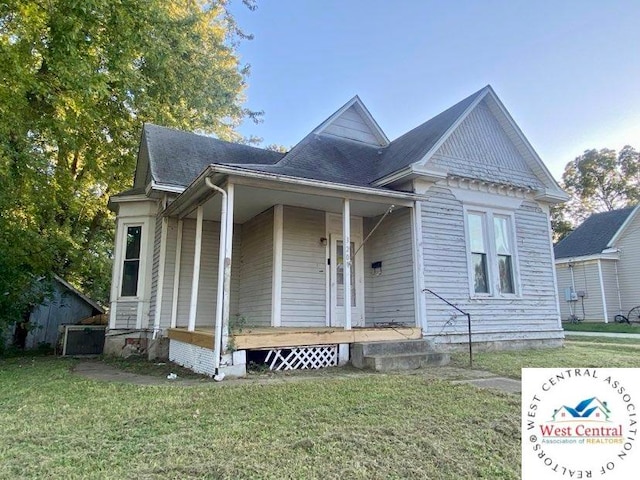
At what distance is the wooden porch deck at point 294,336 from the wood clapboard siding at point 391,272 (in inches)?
35.4

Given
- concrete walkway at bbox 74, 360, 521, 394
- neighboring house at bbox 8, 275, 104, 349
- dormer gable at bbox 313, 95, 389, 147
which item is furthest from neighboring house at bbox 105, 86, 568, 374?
neighboring house at bbox 8, 275, 104, 349

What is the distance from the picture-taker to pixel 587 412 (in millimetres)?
1797

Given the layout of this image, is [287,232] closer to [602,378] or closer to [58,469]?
[58,469]

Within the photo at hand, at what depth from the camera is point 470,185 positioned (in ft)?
30.7

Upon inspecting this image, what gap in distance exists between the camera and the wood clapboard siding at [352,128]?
1130 cm

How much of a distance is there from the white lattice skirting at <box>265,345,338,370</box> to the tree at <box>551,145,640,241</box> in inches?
1311

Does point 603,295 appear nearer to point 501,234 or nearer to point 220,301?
point 501,234

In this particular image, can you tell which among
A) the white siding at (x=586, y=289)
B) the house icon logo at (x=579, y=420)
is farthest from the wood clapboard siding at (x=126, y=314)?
the white siding at (x=586, y=289)

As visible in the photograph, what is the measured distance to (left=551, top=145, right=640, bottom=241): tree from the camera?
32406 mm

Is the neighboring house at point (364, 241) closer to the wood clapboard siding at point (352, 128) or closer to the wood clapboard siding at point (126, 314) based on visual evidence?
the wood clapboard siding at point (126, 314)

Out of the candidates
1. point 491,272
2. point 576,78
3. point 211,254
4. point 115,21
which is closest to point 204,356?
point 211,254

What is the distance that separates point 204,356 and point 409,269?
14.4 ft

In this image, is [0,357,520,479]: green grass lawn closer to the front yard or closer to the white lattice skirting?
the front yard

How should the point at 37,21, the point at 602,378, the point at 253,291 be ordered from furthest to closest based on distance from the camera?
the point at 253,291
the point at 37,21
the point at 602,378
